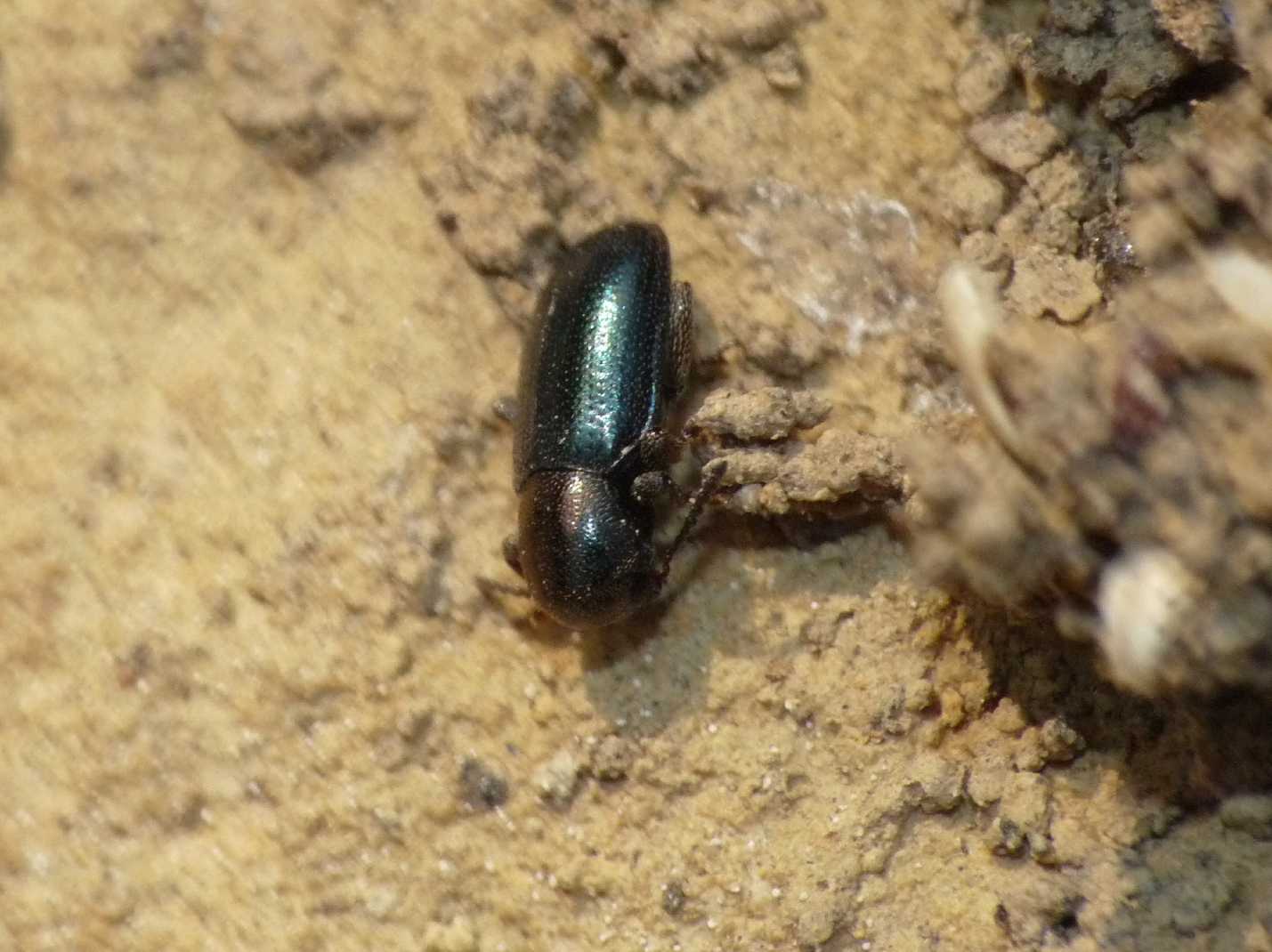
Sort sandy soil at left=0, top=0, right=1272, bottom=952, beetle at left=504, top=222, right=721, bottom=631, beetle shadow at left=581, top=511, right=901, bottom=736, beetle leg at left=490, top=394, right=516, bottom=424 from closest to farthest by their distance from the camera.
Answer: sandy soil at left=0, top=0, right=1272, bottom=952, beetle shadow at left=581, top=511, right=901, bottom=736, beetle at left=504, top=222, right=721, bottom=631, beetle leg at left=490, top=394, right=516, bottom=424

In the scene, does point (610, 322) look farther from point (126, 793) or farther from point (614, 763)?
point (126, 793)

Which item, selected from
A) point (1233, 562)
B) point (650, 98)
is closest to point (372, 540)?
point (650, 98)

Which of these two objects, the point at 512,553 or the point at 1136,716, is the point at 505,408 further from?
the point at 1136,716

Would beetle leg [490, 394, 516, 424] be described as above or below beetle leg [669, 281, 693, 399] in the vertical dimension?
below

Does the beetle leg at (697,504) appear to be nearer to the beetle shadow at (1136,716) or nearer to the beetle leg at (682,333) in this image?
the beetle leg at (682,333)

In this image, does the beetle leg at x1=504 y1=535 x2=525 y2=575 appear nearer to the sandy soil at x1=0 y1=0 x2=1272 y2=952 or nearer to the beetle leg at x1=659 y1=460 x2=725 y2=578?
the sandy soil at x1=0 y1=0 x2=1272 y2=952

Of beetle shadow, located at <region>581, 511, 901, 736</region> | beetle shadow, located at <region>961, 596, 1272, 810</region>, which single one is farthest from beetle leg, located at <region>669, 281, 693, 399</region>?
beetle shadow, located at <region>961, 596, 1272, 810</region>
